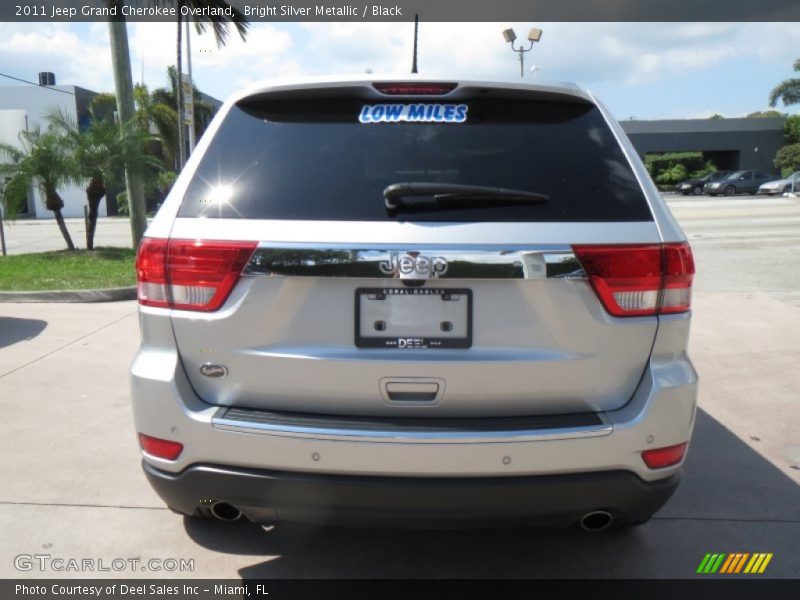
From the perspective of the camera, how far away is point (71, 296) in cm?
906

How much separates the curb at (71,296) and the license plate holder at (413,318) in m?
7.77

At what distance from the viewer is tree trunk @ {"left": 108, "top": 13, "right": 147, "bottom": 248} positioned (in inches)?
509

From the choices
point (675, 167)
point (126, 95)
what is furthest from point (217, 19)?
point (675, 167)

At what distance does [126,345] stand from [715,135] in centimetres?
5407

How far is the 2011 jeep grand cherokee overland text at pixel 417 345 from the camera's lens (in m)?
2.29

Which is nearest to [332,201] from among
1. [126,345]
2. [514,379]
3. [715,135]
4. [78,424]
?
[514,379]

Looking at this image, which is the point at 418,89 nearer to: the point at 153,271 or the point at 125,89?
the point at 153,271

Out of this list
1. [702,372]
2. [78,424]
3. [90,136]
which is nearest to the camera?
[78,424]

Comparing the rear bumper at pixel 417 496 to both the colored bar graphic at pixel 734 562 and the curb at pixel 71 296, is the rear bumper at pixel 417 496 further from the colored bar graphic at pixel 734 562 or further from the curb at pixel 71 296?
the curb at pixel 71 296

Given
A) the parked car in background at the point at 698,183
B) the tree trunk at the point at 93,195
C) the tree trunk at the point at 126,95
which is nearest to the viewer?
the tree trunk at the point at 126,95

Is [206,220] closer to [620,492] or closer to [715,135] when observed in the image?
[620,492]

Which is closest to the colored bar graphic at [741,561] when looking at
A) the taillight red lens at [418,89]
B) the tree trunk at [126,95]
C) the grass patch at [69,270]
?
the taillight red lens at [418,89]

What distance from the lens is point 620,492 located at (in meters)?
2.37

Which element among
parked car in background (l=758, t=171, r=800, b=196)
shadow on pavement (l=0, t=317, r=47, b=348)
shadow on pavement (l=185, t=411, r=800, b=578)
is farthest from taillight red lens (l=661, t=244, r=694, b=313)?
parked car in background (l=758, t=171, r=800, b=196)
